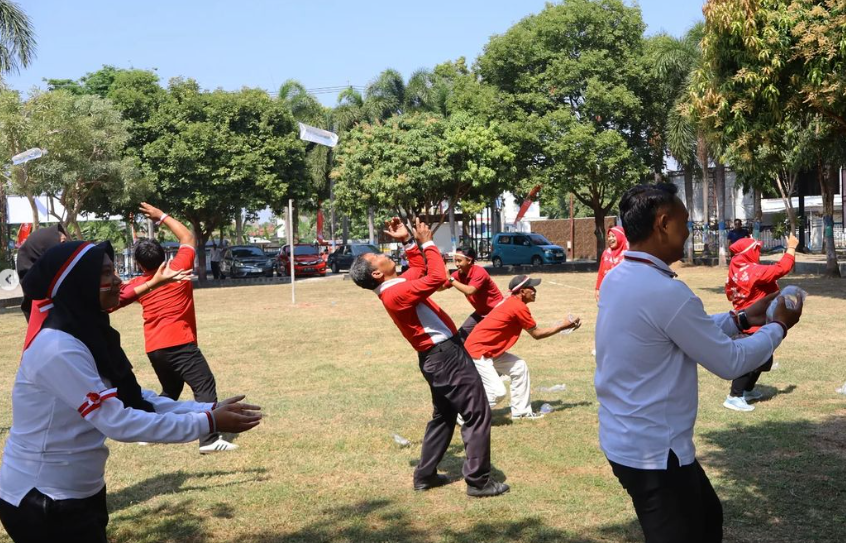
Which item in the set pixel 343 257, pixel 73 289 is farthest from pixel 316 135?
pixel 73 289

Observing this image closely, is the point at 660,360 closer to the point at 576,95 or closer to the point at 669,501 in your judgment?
the point at 669,501

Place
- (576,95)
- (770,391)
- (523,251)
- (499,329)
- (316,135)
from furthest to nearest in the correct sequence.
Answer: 1. (523,251)
2. (576,95)
3. (316,135)
4. (770,391)
5. (499,329)

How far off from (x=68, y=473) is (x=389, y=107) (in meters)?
44.9

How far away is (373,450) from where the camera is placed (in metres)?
7.48

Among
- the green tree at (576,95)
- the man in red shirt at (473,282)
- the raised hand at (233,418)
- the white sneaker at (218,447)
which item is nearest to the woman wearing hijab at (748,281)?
the man in red shirt at (473,282)

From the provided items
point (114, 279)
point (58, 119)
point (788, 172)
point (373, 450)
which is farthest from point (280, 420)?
point (788, 172)

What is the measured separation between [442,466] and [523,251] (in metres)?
34.3

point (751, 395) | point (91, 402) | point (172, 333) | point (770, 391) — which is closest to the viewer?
point (91, 402)

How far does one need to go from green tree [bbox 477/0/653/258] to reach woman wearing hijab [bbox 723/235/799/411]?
24.8 meters

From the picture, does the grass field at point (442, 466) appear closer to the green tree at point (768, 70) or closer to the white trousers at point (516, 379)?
the white trousers at point (516, 379)

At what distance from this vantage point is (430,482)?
20.7 ft

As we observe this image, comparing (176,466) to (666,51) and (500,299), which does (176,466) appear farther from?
(666,51)

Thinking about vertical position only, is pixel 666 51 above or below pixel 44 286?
above

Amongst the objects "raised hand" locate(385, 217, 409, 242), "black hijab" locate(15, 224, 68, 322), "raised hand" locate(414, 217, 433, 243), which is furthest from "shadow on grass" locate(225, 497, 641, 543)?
"black hijab" locate(15, 224, 68, 322)
